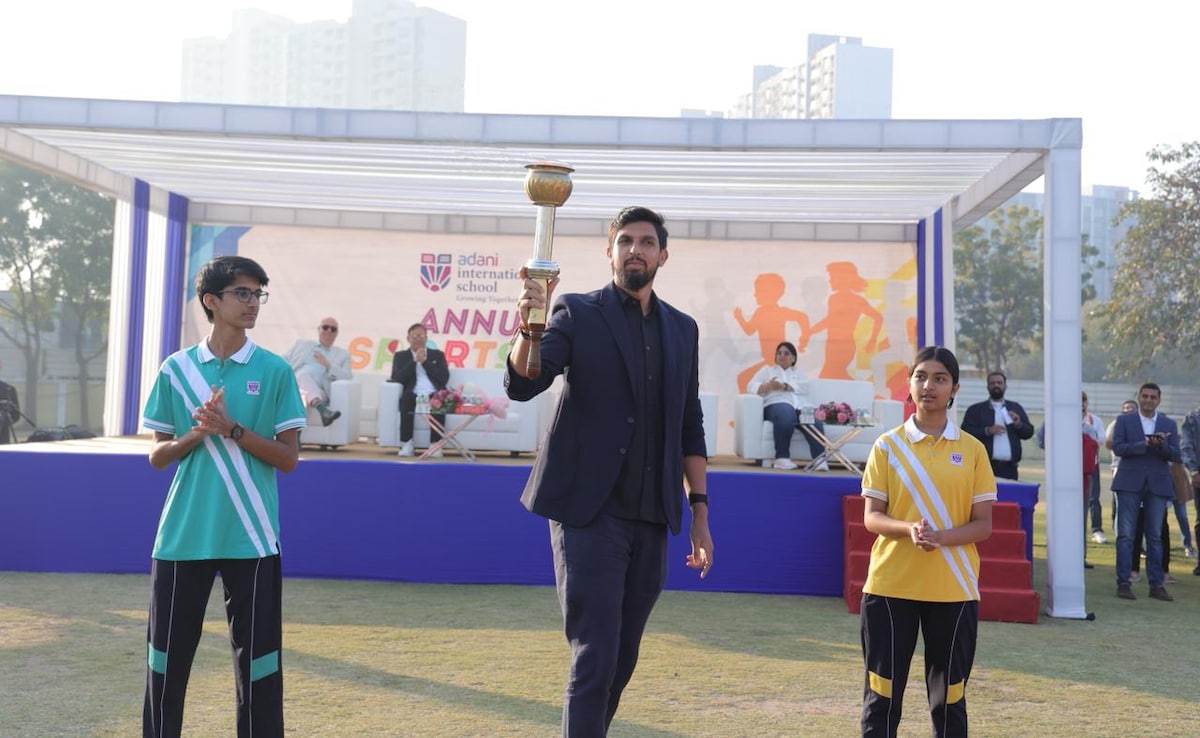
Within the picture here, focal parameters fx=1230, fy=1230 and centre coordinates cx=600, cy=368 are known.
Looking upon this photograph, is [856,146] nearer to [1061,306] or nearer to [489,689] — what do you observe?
[1061,306]

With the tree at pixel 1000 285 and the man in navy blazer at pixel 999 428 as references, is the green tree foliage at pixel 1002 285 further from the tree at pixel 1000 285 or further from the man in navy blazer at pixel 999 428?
the man in navy blazer at pixel 999 428

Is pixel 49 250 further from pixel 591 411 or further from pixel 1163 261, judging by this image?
pixel 591 411

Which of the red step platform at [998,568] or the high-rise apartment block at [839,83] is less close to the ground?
the high-rise apartment block at [839,83]

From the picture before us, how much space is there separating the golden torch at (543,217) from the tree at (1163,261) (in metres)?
29.5

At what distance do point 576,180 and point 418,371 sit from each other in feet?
8.01

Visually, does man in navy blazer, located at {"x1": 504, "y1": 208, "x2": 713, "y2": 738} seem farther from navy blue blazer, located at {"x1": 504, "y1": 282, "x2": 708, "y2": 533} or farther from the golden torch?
the golden torch

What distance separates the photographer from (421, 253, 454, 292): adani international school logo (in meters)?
14.6

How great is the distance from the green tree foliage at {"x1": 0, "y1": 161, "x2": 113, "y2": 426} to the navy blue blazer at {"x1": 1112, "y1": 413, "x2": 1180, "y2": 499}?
3798 centimetres

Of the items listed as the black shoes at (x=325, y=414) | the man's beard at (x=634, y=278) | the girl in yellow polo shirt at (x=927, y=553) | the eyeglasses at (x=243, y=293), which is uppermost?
the man's beard at (x=634, y=278)

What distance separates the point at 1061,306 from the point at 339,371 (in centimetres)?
702

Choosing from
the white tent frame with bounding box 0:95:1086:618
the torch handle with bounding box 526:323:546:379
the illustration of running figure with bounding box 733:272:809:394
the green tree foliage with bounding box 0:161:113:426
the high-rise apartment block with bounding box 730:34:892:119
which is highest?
the high-rise apartment block with bounding box 730:34:892:119

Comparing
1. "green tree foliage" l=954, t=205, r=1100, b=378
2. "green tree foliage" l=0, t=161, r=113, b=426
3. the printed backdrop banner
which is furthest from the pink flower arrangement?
"green tree foliage" l=954, t=205, r=1100, b=378

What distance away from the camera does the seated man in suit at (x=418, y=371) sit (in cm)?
1193

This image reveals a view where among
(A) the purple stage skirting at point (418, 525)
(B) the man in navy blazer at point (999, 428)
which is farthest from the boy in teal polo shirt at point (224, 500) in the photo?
(B) the man in navy blazer at point (999, 428)
